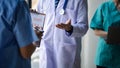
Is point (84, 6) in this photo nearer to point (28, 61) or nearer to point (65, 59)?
point (65, 59)

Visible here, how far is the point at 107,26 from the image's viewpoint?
175 centimetres

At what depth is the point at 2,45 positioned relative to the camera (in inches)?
53.9

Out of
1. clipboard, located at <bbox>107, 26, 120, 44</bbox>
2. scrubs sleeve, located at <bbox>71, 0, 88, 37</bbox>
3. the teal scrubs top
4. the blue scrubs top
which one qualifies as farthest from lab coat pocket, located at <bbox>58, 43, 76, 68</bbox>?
the blue scrubs top

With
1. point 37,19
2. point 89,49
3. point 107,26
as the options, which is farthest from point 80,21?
point 89,49

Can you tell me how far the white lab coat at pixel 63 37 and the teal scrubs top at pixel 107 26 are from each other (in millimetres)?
137

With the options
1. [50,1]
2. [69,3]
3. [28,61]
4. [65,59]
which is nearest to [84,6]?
[69,3]

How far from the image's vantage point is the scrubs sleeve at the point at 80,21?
1847 millimetres

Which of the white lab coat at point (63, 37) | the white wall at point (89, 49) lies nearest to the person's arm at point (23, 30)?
the white lab coat at point (63, 37)

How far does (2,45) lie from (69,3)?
756 mm

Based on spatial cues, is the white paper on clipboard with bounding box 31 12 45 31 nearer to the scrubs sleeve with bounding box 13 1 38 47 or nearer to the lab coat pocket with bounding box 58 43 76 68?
the lab coat pocket with bounding box 58 43 76 68

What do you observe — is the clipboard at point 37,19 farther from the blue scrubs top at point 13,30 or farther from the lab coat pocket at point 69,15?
the blue scrubs top at point 13,30

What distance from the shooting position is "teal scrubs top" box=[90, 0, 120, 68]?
5.69 ft

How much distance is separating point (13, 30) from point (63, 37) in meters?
0.64

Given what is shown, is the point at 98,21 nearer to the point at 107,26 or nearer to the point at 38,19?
the point at 107,26
